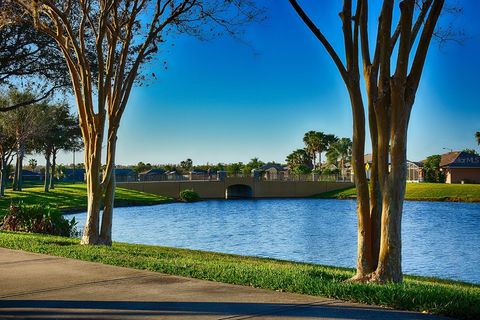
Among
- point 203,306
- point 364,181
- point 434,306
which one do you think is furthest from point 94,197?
point 434,306

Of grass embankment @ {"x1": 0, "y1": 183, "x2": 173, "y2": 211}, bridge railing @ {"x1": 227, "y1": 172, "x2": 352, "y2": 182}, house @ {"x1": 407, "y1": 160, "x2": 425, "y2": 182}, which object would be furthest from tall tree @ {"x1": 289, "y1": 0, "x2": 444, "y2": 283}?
house @ {"x1": 407, "y1": 160, "x2": 425, "y2": 182}

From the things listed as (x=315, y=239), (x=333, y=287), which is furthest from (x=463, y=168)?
(x=333, y=287)

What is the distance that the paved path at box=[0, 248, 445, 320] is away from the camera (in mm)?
6414

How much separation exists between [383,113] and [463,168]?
8584 cm

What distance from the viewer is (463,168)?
291ft

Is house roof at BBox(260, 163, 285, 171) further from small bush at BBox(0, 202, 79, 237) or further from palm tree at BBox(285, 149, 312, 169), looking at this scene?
small bush at BBox(0, 202, 79, 237)

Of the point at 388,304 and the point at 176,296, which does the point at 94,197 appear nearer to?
the point at 176,296

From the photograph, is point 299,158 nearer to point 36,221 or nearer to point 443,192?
point 443,192

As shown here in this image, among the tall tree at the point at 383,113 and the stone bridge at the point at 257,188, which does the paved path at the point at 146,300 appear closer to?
the tall tree at the point at 383,113

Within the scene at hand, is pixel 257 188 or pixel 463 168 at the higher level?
pixel 463 168

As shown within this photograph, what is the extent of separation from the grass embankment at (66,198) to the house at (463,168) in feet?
148

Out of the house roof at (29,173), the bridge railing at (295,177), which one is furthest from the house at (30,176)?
the bridge railing at (295,177)

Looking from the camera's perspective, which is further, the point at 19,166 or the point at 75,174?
the point at 75,174

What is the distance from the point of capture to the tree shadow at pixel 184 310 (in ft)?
20.9
